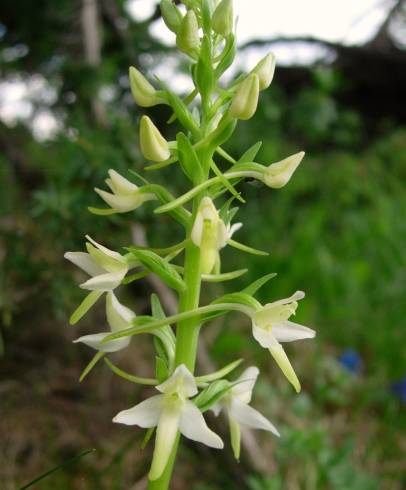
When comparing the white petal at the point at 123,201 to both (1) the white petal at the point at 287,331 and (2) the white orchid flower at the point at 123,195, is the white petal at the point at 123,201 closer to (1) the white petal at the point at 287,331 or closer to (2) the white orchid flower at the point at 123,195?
(2) the white orchid flower at the point at 123,195

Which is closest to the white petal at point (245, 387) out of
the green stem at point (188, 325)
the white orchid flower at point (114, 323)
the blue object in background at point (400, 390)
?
the green stem at point (188, 325)

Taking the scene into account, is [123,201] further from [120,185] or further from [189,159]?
[189,159]

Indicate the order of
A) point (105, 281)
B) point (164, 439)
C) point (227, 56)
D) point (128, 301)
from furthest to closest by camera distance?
point (128, 301)
point (227, 56)
point (105, 281)
point (164, 439)

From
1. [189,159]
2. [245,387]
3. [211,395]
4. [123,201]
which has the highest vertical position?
[189,159]

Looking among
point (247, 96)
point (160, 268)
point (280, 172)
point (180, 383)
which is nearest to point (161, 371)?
point (180, 383)

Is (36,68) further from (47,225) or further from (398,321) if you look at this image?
(398,321)

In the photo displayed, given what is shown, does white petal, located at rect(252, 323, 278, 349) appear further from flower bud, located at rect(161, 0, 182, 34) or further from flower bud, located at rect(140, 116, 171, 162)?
flower bud, located at rect(161, 0, 182, 34)

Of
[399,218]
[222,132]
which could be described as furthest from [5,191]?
[399,218]
